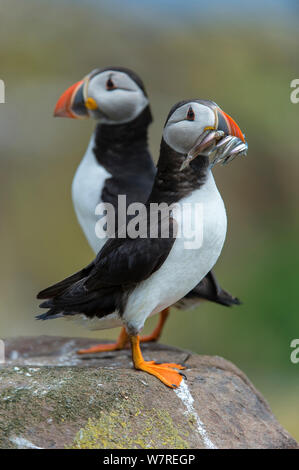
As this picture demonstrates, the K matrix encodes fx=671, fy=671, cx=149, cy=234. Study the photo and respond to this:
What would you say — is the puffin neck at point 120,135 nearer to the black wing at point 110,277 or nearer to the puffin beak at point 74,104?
the puffin beak at point 74,104

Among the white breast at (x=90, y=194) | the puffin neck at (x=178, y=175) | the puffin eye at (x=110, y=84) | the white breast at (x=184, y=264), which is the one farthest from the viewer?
the puffin eye at (x=110, y=84)

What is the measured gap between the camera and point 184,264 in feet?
11.4

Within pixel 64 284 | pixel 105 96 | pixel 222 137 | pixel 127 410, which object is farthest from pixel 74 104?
pixel 127 410

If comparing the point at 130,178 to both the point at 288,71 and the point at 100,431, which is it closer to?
the point at 100,431

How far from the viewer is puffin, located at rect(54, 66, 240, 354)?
4.78 meters

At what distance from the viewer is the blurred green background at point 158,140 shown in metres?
9.79

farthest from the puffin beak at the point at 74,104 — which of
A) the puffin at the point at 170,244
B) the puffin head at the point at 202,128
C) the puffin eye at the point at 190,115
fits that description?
the puffin eye at the point at 190,115

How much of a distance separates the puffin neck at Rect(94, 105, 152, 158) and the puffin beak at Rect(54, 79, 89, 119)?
0.20m

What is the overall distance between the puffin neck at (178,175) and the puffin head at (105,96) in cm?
154

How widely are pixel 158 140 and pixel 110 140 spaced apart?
218 inches

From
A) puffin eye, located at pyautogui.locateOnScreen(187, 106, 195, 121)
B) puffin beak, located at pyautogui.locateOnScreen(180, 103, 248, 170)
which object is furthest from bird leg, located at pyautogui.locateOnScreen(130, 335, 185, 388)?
puffin eye, located at pyautogui.locateOnScreen(187, 106, 195, 121)

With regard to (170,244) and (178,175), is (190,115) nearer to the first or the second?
(178,175)

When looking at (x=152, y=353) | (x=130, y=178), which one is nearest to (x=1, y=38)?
(x=130, y=178)

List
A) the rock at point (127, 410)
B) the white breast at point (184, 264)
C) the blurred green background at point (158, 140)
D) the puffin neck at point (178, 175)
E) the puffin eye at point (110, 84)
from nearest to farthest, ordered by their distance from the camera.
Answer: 1. the rock at point (127, 410)
2. the white breast at point (184, 264)
3. the puffin neck at point (178, 175)
4. the puffin eye at point (110, 84)
5. the blurred green background at point (158, 140)
